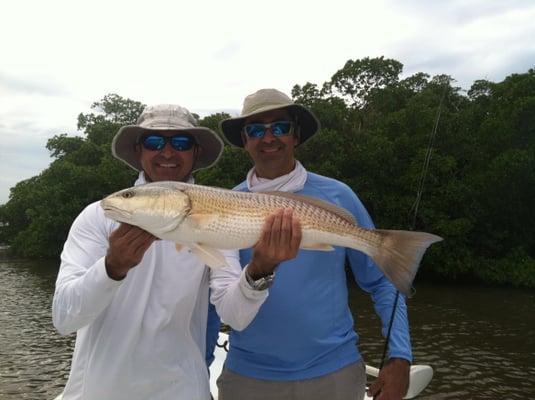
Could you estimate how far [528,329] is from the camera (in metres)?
14.4

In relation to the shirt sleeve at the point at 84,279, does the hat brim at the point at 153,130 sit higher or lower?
higher

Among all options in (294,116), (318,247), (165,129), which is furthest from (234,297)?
(294,116)

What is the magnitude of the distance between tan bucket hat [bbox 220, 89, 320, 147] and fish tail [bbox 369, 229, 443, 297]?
3.69 feet

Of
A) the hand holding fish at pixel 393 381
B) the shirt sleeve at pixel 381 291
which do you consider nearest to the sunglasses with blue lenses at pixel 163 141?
the shirt sleeve at pixel 381 291

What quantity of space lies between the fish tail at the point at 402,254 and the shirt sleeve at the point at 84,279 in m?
1.44

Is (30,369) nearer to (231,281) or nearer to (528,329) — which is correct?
(231,281)

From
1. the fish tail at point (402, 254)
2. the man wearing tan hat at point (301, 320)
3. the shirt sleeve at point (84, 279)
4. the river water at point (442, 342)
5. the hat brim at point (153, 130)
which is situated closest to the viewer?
A: the shirt sleeve at point (84, 279)

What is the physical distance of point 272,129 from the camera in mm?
3152

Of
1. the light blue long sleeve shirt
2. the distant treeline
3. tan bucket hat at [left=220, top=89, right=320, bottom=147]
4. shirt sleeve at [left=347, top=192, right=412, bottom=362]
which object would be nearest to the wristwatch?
the light blue long sleeve shirt

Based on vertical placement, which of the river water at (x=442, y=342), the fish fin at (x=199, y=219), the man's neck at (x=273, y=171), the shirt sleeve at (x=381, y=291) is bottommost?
the river water at (x=442, y=342)

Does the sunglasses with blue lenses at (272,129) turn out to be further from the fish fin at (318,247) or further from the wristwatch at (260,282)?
the wristwatch at (260,282)

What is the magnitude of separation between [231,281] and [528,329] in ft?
48.6

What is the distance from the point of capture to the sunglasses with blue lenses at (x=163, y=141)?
273 centimetres

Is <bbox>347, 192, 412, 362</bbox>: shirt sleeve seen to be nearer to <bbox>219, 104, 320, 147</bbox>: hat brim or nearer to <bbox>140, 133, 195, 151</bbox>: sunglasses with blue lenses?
<bbox>219, 104, 320, 147</bbox>: hat brim
